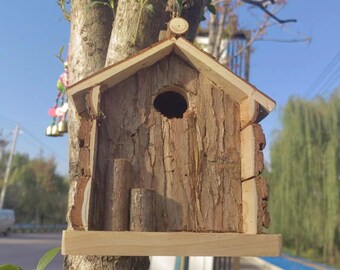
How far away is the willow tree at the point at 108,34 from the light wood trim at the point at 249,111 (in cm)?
43

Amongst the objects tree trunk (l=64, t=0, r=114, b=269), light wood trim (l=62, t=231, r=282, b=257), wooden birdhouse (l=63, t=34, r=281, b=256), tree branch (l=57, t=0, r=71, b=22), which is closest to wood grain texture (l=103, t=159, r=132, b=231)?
wooden birdhouse (l=63, t=34, r=281, b=256)

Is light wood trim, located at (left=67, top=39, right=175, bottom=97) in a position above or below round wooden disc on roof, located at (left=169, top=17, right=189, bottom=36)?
below

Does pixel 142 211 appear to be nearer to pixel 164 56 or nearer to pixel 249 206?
pixel 249 206

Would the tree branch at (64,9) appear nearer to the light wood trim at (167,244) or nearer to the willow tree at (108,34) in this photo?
the willow tree at (108,34)

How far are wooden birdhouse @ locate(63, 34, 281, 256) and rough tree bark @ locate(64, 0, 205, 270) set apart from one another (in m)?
0.08

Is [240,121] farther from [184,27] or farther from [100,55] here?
[100,55]

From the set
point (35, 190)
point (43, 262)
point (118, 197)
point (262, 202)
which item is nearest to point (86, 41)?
point (118, 197)

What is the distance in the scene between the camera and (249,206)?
1441mm

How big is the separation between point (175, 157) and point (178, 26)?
0.44m

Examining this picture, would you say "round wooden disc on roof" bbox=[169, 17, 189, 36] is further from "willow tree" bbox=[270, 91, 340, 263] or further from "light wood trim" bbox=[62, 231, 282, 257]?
"willow tree" bbox=[270, 91, 340, 263]

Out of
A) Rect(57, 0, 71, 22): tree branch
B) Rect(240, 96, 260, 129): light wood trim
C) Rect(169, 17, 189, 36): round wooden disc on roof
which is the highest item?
Rect(57, 0, 71, 22): tree branch

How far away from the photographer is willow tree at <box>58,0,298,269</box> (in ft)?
5.24

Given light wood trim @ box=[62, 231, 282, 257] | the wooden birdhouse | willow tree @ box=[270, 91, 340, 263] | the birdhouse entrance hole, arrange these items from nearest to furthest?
1. light wood trim @ box=[62, 231, 282, 257]
2. the wooden birdhouse
3. the birdhouse entrance hole
4. willow tree @ box=[270, 91, 340, 263]

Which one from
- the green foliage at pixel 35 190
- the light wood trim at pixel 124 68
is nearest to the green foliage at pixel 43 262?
the light wood trim at pixel 124 68
